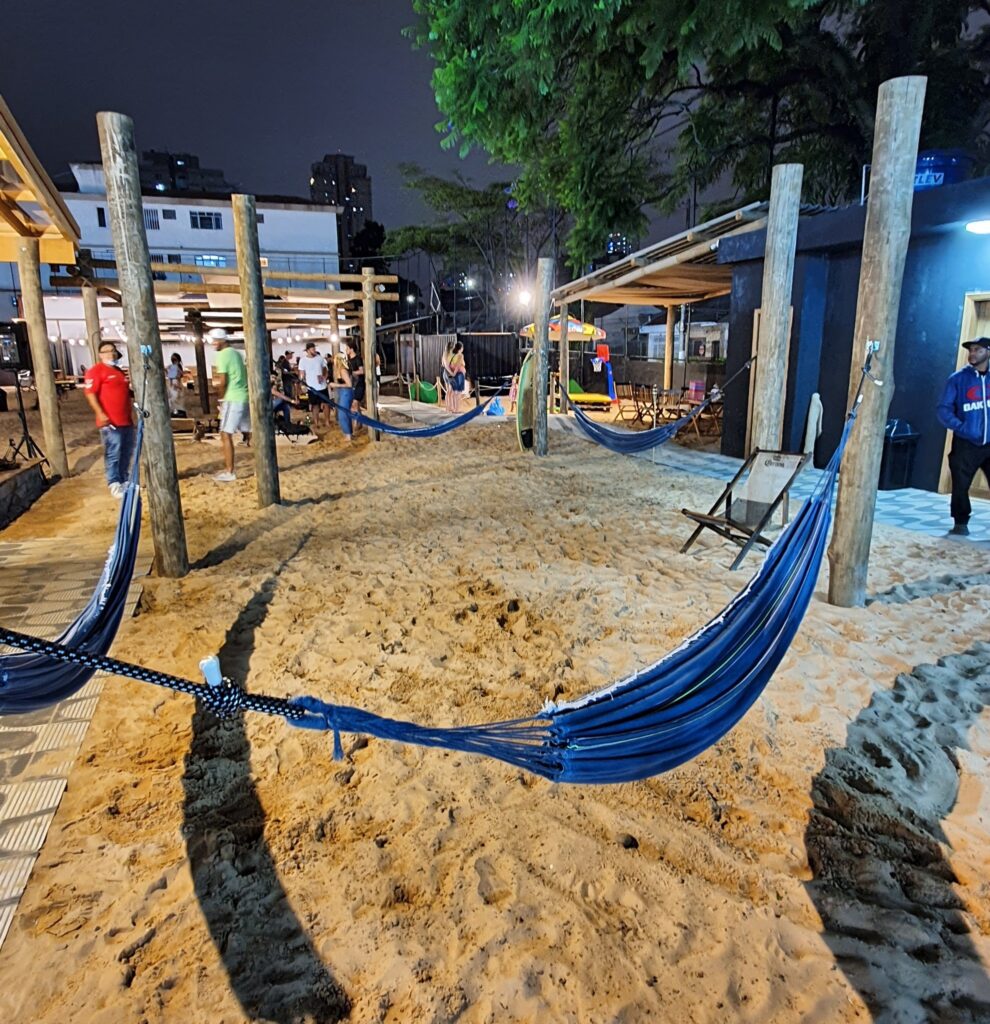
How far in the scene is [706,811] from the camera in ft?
7.10

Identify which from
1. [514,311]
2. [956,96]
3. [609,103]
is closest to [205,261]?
[514,311]

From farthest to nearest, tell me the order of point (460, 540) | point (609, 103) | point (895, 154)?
point (609, 103) → point (460, 540) → point (895, 154)

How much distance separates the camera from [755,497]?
4.82 metres

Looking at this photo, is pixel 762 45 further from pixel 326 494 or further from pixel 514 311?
pixel 514 311

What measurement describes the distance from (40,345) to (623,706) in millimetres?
7819

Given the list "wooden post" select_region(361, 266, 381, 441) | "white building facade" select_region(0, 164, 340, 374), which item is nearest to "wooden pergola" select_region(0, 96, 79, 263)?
"wooden post" select_region(361, 266, 381, 441)

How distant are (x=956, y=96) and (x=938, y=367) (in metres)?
7.76

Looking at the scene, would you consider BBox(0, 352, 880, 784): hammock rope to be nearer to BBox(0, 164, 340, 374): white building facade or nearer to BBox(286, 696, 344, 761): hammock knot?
BBox(286, 696, 344, 761): hammock knot

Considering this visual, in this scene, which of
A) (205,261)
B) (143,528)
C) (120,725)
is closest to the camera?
(120,725)

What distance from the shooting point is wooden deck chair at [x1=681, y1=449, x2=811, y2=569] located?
447cm

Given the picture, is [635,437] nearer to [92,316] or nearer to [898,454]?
[898,454]

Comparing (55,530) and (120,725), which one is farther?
(55,530)

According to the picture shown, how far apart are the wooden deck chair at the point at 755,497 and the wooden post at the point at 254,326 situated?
11.9ft

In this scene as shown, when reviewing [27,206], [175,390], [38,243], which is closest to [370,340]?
[38,243]
